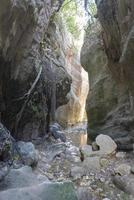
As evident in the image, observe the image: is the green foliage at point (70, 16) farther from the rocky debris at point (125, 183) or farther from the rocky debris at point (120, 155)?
the rocky debris at point (125, 183)

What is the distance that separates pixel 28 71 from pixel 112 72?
2123 millimetres

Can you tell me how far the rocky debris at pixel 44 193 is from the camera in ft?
10.6

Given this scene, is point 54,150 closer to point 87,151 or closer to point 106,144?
point 87,151

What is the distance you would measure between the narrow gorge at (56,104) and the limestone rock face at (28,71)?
24mm

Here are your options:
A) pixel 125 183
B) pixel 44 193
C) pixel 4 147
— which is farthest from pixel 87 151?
pixel 44 193

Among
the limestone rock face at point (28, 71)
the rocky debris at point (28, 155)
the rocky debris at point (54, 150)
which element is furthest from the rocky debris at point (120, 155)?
the limestone rock face at point (28, 71)

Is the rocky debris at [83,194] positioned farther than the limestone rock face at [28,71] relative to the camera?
No

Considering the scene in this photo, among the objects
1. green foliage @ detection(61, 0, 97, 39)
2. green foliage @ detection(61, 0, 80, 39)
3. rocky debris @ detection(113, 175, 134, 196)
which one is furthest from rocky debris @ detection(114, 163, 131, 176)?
green foliage @ detection(61, 0, 80, 39)

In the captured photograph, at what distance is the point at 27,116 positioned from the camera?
8656mm

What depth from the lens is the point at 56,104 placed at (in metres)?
10.3

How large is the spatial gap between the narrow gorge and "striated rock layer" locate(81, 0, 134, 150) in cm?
2

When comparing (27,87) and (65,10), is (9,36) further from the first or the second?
(65,10)

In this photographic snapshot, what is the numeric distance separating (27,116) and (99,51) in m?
2.62

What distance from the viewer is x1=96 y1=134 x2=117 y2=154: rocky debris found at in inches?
253
